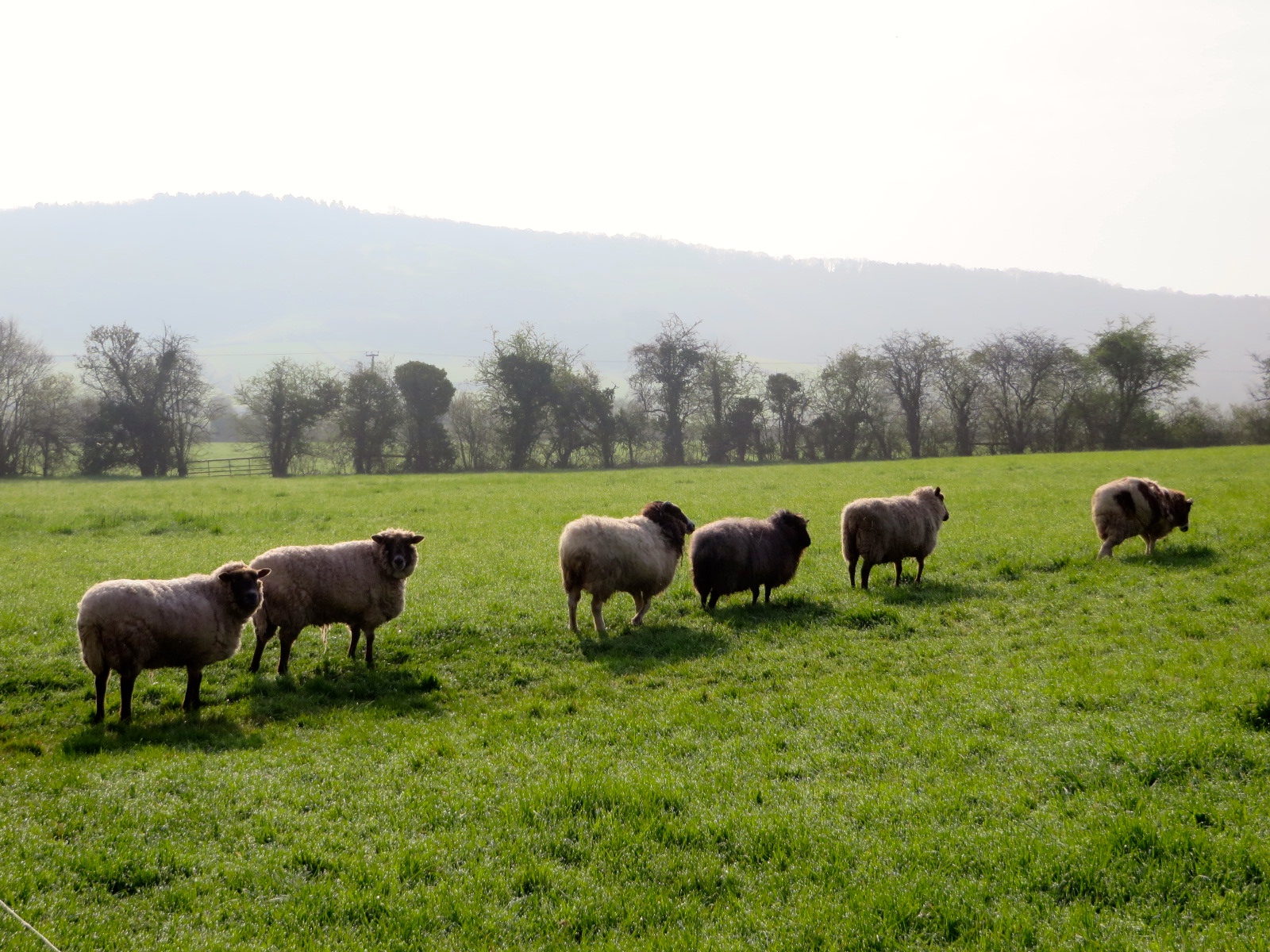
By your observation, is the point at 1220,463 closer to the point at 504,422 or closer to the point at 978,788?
the point at 978,788

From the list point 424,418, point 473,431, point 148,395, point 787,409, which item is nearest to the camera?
point 148,395

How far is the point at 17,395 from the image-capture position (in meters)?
54.5

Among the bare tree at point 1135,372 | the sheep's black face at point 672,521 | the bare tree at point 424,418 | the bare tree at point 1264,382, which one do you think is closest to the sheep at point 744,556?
the sheep's black face at point 672,521

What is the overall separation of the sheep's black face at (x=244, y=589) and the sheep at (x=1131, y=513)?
16.1 meters

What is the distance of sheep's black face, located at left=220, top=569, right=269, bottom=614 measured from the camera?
993 cm

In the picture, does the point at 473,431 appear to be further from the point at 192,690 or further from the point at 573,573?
the point at 192,690

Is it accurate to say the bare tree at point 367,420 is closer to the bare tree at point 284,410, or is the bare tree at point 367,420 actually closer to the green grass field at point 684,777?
the bare tree at point 284,410

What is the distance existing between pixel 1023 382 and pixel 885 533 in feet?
188

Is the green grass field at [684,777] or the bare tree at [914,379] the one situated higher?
the bare tree at [914,379]

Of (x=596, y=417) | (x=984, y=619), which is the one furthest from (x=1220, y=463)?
(x=596, y=417)

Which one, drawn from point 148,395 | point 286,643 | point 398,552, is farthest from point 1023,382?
point 148,395

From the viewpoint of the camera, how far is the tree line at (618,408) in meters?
57.0

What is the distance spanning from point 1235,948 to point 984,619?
8.78 m

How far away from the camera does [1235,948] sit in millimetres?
4492
